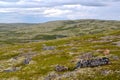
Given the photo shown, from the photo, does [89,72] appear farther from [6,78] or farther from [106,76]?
[6,78]

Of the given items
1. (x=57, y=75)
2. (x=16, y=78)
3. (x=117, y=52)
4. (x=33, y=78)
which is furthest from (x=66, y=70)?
(x=117, y=52)

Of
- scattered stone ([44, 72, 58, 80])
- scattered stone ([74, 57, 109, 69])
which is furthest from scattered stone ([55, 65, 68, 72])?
scattered stone ([74, 57, 109, 69])

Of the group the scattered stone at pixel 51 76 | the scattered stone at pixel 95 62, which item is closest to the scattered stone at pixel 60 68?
the scattered stone at pixel 51 76

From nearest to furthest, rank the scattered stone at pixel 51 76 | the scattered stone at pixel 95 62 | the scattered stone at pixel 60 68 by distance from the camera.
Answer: the scattered stone at pixel 51 76, the scattered stone at pixel 95 62, the scattered stone at pixel 60 68

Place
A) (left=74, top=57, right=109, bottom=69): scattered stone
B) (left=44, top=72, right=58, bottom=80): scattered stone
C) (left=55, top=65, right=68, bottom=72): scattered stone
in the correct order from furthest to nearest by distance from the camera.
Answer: (left=55, top=65, right=68, bottom=72): scattered stone
(left=74, top=57, right=109, bottom=69): scattered stone
(left=44, top=72, right=58, bottom=80): scattered stone

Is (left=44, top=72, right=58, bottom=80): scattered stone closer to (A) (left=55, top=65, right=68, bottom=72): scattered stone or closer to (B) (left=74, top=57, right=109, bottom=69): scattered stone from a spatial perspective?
(A) (left=55, top=65, right=68, bottom=72): scattered stone

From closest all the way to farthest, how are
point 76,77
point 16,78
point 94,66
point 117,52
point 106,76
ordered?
point 106,76, point 76,77, point 94,66, point 16,78, point 117,52

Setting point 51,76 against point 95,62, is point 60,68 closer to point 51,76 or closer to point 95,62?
point 51,76

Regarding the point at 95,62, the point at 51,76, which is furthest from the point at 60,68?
the point at 95,62

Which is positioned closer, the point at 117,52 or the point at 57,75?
the point at 57,75

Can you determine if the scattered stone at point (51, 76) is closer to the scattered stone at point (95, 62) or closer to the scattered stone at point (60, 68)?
the scattered stone at point (60, 68)

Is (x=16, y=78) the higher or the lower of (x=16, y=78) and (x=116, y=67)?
the lower

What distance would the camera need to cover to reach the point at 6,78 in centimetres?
5834

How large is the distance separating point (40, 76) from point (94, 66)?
39.4 ft
